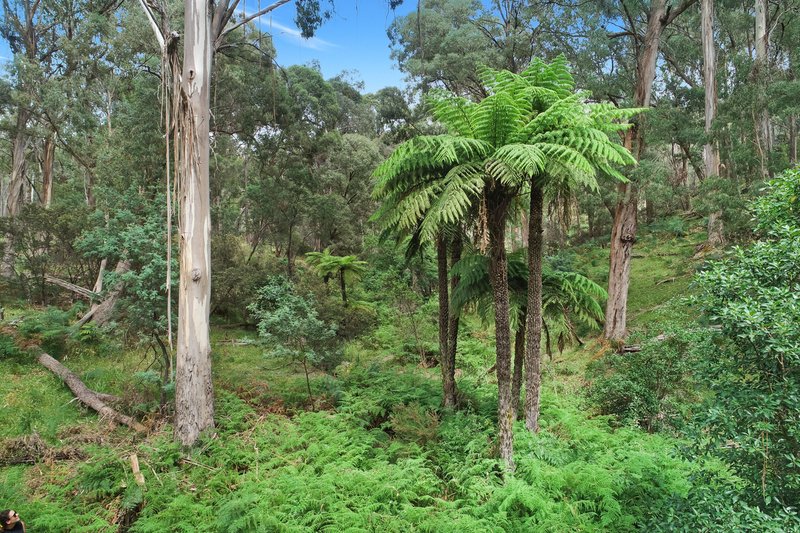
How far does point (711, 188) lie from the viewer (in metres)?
11.0

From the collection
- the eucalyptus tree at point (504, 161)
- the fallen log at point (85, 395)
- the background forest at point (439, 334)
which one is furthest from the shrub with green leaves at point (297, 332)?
the eucalyptus tree at point (504, 161)

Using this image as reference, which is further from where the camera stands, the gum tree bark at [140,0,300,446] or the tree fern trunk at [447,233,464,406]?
the tree fern trunk at [447,233,464,406]

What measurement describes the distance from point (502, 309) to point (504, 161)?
6.63 ft

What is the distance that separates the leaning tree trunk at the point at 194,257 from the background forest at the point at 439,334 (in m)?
0.06

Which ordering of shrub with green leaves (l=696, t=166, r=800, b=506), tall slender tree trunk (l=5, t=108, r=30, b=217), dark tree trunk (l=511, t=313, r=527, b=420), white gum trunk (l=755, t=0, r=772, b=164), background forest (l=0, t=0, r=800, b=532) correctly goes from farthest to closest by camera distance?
tall slender tree trunk (l=5, t=108, r=30, b=217)
white gum trunk (l=755, t=0, r=772, b=164)
dark tree trunk (l=511, t=313, r=527, b=420)
background forest (l=0, t=0, r=800, b=532)
shrub with green leaves (l=696, t=166, r=800, b=506)

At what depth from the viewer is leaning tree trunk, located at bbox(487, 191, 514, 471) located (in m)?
5.76

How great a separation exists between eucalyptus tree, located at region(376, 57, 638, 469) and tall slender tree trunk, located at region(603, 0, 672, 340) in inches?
276

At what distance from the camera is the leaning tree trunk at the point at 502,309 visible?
5.76 m

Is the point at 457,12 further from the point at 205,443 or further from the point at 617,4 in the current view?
the point at 205,443

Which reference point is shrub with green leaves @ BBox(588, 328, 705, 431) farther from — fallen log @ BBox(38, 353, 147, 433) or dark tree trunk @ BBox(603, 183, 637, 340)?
fallen log @ BBox(38, 353, 147, 433)

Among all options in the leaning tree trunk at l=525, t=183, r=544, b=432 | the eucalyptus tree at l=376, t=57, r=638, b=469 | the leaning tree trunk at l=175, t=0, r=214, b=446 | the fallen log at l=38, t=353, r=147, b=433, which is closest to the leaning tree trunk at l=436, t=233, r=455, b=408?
the eucalyptus tree at l=376, t=57, r=638, b=469

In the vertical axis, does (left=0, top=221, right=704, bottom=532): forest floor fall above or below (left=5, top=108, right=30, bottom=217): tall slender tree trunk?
below

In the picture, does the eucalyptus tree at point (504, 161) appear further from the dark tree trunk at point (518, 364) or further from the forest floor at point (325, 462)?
the forest floor at point (325, 462)

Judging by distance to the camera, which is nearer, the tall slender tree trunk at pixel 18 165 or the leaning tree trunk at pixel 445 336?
the leaning tree trunk at pixel 445 336
